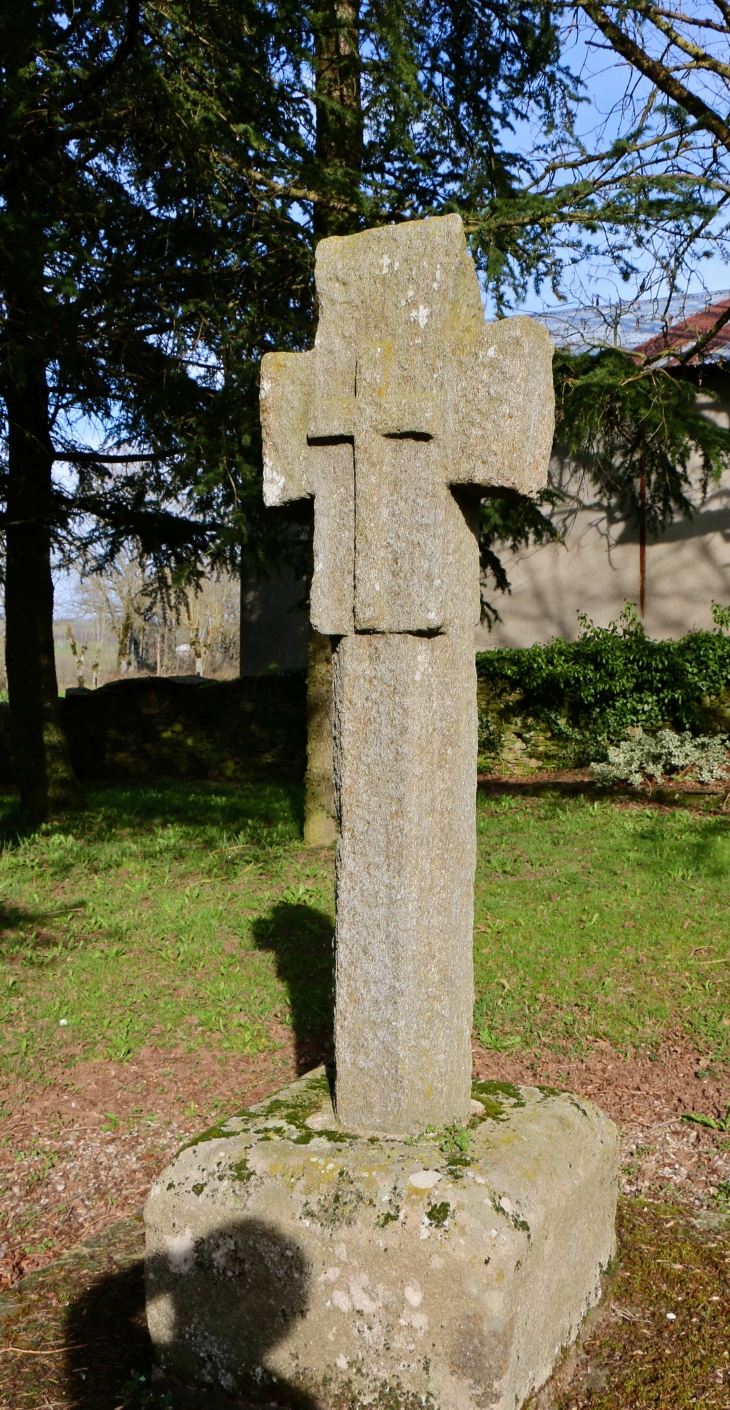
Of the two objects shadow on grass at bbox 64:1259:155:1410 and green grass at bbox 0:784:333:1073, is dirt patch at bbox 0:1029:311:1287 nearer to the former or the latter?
green grass at bbox 0:784:333:1073

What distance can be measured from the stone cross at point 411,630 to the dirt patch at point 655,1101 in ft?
5.36

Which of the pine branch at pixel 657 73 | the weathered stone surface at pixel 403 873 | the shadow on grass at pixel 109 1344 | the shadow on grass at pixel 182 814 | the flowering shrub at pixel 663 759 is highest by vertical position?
the pine branch at pixel 657 73

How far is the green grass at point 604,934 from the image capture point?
17.8 ft

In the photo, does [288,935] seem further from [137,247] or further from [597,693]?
[597,693]

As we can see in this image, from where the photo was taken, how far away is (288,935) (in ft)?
22.1

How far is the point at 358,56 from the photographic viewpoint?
7.48 m

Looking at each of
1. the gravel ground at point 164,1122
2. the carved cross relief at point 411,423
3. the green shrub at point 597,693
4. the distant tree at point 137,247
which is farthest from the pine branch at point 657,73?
the gravel ground at point 164,1122

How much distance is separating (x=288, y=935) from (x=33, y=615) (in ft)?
17.0

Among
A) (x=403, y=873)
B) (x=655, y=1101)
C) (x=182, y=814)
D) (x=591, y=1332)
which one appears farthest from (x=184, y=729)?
(x=591, y=1332)

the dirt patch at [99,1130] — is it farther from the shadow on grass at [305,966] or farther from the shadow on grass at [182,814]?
the shadow on grass at [182,814]

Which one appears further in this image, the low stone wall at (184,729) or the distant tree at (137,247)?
the low stone wall at (184,729)

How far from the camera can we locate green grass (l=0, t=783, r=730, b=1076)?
554cm

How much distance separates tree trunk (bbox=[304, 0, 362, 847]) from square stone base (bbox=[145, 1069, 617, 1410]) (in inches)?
195

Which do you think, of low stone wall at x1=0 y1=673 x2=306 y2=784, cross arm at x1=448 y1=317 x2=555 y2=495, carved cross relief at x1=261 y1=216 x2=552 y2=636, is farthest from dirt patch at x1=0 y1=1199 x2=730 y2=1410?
low stone wall at x1=0 y1=673 x2=306 y2=784
